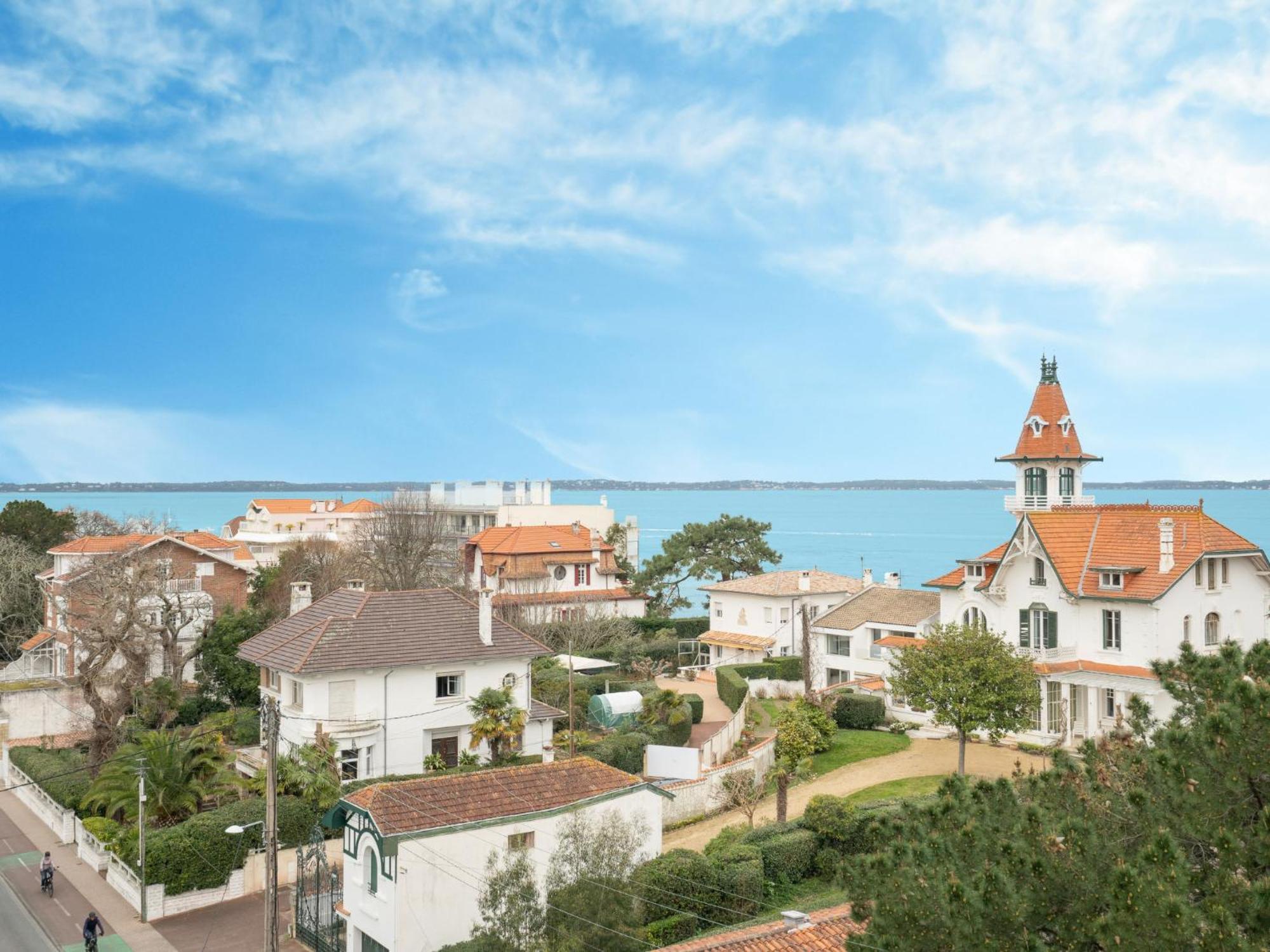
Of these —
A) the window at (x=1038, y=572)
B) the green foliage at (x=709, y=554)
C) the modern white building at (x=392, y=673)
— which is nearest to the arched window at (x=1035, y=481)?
the window at (x=1038, y=572)

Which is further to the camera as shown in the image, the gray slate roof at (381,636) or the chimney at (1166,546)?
the chimney at (1166,546)

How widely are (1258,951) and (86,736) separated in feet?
152

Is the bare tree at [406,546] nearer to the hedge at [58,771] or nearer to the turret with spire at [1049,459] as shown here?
the hedge at [58,771]

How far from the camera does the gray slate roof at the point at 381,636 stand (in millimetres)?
36281

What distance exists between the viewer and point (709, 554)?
77.3m

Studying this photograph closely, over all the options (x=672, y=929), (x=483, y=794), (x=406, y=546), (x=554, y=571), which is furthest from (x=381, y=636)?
(x=406, y=546)

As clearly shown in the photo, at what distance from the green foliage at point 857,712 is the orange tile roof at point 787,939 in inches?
905

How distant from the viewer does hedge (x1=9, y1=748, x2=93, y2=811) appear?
35406 millimetres

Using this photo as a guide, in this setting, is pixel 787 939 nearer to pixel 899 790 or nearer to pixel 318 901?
pixel 318 901

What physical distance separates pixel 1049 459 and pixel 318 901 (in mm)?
37757

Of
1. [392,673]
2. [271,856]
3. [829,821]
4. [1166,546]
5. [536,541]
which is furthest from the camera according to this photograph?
[536,541]

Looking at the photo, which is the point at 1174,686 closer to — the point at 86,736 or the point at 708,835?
the point at 708,835

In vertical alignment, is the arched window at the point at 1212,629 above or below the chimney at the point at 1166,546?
below

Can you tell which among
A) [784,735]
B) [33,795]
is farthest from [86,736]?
[784,735]
